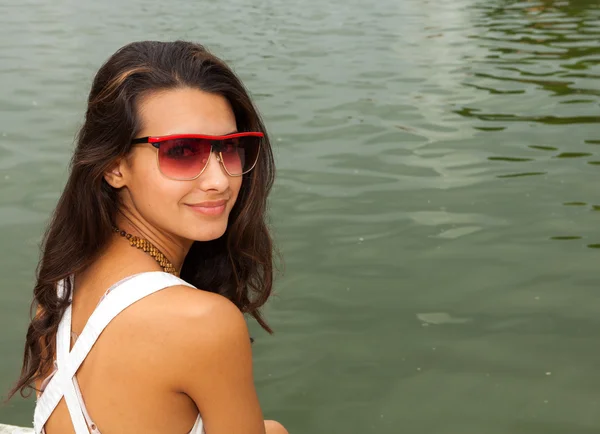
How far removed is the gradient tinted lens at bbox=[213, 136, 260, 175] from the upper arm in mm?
513

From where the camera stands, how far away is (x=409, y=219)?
264 inches

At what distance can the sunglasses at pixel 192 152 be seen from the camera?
2338 millimetres

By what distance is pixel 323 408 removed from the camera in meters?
4.39

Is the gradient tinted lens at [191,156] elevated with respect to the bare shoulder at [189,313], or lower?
elevated

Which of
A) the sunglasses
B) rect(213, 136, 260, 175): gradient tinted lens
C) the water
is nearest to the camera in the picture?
the sunglasses

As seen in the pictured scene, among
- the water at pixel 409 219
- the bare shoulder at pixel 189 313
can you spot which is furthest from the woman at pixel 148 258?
the water at pixel 409 219

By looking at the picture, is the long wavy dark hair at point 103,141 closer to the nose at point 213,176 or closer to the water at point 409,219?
the nose at point 213,176

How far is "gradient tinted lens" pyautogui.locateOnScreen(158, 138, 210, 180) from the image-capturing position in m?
2.34

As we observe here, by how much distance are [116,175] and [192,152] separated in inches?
10.4

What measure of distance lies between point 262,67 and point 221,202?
10.2 metres

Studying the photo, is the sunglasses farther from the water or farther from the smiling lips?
the water

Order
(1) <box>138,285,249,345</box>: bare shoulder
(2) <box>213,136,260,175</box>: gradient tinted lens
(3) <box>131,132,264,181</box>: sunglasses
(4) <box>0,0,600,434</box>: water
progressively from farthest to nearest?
1. (4) <box>0,0,600,434</box>: water
2. (2) <box>213,136,260,175</box>: gradient tinted lens
3. (3) <box>131,132,264,181</box>: sunglasses
4. (1) <box>138,285,249,345</box>: bare shoulder

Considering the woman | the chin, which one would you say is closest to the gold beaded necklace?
the woman

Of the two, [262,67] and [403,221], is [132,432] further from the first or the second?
[262,67]
